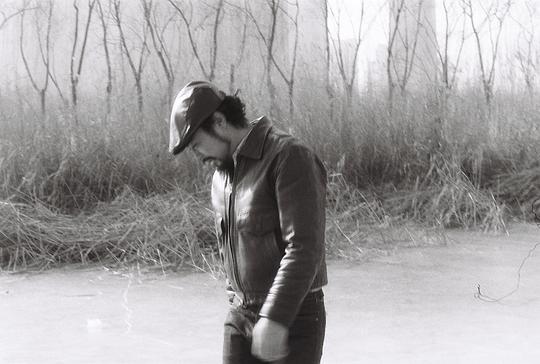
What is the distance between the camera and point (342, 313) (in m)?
2.75

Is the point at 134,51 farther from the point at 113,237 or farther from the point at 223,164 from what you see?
the point at 223,164

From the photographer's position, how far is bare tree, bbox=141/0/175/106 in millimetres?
5204

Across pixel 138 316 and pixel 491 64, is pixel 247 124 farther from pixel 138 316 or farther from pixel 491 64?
pixel 491 64

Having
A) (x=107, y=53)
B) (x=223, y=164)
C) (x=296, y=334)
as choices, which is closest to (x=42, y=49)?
(x=107, y=53)

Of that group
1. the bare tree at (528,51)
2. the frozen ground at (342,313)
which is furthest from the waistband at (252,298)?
the bare tree at (528,51)

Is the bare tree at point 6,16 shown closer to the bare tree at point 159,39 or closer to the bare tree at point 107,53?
the bare tree at point 107,53

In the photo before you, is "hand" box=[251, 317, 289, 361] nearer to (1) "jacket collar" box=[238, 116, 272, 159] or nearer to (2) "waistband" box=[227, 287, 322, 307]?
(2) "waistband" box=[227, 287, 322, 307]

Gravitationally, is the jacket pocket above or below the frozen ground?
above

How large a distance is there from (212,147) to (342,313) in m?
1.69

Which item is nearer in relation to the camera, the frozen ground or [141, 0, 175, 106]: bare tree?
the frozen ground

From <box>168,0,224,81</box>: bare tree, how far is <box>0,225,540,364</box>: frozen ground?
1992 mm

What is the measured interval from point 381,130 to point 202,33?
144 centimetres

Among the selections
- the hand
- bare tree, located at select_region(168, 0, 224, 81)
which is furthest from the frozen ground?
bare tree, located at select_region(168, 0, 224, 81)

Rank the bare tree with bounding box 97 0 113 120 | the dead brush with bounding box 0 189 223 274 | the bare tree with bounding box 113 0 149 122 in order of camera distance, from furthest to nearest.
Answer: the bare tree with bounding box 113 0 149 122
the bare tree with bounding box 97 0 113 120
the dead brush with bounding box 0 189 223 274
